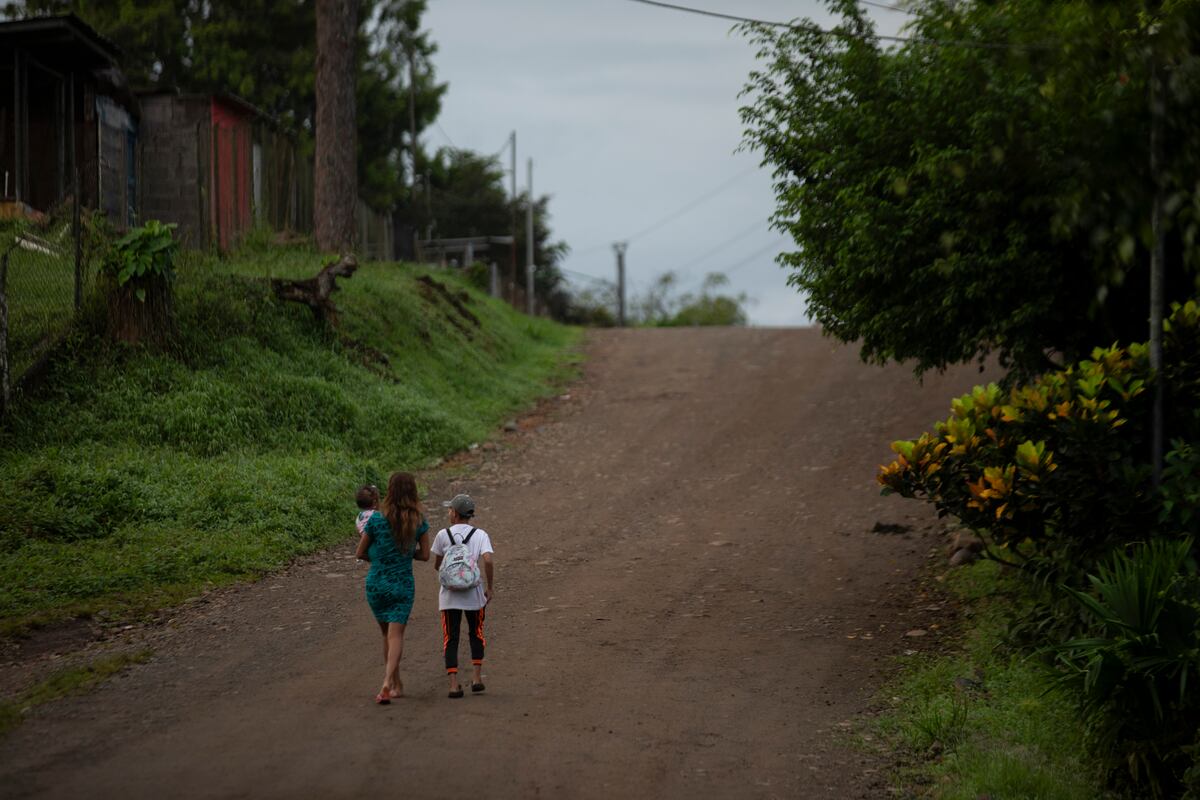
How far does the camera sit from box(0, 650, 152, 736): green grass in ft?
24.2

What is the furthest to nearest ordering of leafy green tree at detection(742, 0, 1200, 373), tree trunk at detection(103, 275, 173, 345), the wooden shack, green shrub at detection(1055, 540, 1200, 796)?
the wooden shack, tree trunk at detection(103, 275, 173, 345), leafy green tree at detection(742, 0, 1200, 373), green shrub at detection(1055, 540, 1200, 796)

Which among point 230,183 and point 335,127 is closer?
point 230,183

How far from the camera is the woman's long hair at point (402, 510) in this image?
25.7 feet

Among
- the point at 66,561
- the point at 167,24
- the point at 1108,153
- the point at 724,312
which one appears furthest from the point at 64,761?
the point at 724,312

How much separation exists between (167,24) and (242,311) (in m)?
21.2

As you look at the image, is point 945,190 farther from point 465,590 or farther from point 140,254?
point 140,254

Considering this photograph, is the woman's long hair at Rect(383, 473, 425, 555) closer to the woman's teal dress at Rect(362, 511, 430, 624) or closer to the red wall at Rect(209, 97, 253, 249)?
the woman's teal dress at Rect(362, 511, 430, 624)

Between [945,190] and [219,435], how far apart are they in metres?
8.68

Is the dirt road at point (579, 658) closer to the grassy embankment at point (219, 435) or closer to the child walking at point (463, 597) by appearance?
the child walking at point (463, 597)

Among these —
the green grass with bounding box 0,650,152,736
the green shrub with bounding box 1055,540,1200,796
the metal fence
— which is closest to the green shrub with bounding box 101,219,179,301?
the metal fence

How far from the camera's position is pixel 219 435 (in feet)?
46.1

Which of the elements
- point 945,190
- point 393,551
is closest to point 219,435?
point 393,551

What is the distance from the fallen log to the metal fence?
3.47 meters

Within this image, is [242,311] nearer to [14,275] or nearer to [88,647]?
[14,275]
